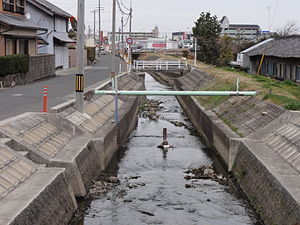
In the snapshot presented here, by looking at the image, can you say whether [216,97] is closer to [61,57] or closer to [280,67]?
[280,67]

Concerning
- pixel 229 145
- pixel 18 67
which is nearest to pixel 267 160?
pixel 229 145

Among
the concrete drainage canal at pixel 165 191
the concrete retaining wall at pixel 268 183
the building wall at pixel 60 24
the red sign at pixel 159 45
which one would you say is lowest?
the concrete drainage canal at pixel 165 191

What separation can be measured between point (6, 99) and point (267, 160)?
12.2 meters

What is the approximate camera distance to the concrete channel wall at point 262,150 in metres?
10.8

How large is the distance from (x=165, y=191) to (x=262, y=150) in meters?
3.30

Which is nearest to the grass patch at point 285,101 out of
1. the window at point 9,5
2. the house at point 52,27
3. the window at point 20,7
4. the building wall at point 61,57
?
the window at point 9,5

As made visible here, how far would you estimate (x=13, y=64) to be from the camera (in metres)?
26.6

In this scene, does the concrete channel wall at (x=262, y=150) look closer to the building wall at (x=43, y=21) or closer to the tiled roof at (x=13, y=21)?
the tiled roof at (x=13, y=21)

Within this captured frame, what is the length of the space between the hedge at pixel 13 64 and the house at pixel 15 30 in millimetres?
1488

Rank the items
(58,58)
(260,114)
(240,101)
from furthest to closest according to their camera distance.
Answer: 1. (58,58)
2. (240,101)
3. (260,114)

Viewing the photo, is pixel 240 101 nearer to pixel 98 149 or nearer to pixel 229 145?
pixel 229 145

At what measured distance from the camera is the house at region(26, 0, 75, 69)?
39.7 meters

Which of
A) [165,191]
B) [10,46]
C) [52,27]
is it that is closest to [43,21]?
[52,27]

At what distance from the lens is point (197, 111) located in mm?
27266
